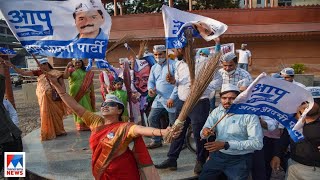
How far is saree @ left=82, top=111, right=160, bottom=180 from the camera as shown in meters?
2.65

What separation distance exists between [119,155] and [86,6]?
4.66 ft

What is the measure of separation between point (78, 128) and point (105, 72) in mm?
1400

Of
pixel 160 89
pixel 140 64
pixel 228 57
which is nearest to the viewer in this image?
pixel 228 57

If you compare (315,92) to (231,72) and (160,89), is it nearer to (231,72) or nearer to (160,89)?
(231,72)

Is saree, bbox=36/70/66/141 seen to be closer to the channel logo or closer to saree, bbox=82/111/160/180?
the channel logo

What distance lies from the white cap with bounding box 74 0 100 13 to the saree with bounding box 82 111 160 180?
3.66 feet

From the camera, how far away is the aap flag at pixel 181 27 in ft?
13.1

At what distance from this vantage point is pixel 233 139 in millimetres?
3340

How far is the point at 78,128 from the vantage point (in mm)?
6762

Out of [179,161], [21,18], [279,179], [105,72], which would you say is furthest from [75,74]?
[279,179]

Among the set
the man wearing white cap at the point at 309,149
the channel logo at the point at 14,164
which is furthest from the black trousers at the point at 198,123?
the channel logo at the point at 14,164

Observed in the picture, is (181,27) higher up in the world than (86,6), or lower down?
lower down

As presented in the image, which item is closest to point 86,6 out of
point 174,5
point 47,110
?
point 47,110

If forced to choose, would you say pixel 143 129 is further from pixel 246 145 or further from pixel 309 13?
pixel 309 13
